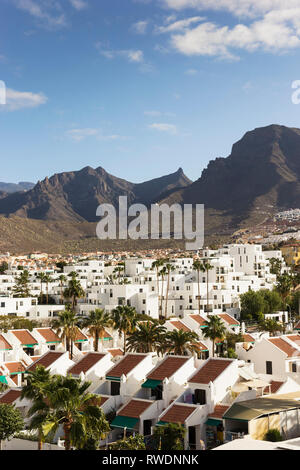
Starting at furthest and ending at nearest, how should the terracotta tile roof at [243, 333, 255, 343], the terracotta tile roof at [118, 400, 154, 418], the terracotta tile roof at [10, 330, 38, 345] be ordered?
the terracotta tile roof at [243, 333, 255, 343] → the terracotta tile roof at [10, 330, 38, 345] → the terracotta tile roof at [118, 400, 154, 418]

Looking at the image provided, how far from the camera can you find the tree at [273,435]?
25609mm

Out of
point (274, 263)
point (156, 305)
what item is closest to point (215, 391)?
point (156, 305)

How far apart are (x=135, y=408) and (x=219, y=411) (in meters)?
4.91

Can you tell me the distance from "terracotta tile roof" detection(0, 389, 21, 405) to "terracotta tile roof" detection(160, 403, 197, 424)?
33.6ft

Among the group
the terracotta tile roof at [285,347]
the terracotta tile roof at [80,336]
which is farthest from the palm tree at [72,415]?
the terracotta tile roof at [80,336]

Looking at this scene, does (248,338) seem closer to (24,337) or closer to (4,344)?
(24,337)

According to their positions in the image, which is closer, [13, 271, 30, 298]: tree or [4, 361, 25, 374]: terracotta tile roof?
[4, 361, 25, 374]: terracotta tile roof

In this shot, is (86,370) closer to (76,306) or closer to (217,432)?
(217,432)

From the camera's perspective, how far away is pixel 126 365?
114ft

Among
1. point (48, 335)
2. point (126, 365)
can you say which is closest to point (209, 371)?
point (126, 365)

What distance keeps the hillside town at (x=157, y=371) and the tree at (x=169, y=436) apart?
69 millimetres

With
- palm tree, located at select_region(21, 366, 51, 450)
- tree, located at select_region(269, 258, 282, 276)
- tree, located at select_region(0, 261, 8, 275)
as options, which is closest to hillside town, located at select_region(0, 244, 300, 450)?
palm tree, located at select_region(21, 366, 51, 450)

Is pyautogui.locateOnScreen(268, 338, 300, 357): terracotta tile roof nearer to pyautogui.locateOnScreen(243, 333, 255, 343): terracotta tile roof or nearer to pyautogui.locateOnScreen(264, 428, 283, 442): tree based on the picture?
pyautogui.locateOnScreen(264, 428, 283, 442): tree

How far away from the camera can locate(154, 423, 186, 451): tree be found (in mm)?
26295
